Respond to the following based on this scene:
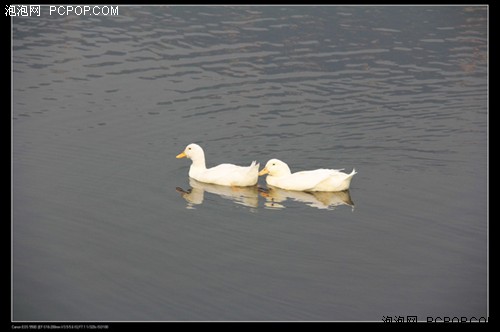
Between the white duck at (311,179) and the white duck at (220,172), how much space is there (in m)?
0.46

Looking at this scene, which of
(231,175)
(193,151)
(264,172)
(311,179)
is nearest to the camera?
(311,179)

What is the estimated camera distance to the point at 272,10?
A: 91.9ft

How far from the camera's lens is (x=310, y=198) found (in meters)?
16.3

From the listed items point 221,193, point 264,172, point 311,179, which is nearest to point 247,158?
point 264,172

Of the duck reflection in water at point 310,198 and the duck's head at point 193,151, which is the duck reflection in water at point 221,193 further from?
the duck's head at point 193,151

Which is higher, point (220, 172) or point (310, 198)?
point (220, 172)

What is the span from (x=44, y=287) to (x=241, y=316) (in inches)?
124

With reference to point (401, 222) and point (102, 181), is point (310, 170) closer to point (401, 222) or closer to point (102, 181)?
point (401, 222)

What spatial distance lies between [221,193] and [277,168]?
47.4 inches

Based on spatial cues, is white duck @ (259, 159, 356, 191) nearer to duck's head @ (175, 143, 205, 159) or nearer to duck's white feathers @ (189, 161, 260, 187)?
duck's white feathers @ (189, 161, 260, 187)

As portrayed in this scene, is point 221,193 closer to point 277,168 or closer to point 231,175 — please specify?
point 231,175

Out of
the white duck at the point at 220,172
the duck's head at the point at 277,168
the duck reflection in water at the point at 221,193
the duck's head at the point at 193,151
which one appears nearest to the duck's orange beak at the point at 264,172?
the duck's head at the point at 277,168

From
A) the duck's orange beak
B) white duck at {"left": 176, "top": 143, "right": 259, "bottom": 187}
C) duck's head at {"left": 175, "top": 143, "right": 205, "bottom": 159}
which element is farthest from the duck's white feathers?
duck's head at {"left": 175, "top": 143, "right": 205, "bottom": 159}

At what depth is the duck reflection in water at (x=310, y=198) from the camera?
15961 mm
